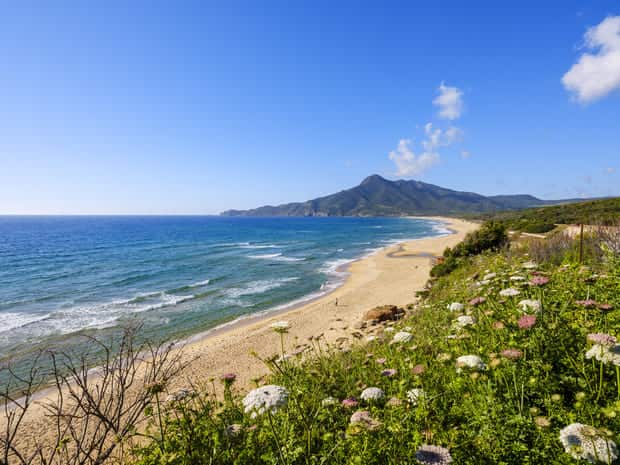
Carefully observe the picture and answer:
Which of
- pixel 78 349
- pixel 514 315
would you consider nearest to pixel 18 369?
pixel 78 349

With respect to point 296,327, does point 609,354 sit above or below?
above

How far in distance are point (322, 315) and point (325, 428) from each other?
1663 centimetres

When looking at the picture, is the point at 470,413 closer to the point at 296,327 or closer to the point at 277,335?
the point at 277,335

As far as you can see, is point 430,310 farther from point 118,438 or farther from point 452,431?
point 118,438

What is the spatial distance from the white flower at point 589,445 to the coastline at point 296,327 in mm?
5159

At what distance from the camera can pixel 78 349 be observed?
16.2 metres

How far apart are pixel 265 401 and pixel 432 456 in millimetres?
1470

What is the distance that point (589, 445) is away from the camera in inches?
83.2

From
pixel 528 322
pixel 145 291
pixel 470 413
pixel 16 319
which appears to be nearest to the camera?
pixel 470 413

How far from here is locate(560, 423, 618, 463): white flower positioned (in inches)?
81.3

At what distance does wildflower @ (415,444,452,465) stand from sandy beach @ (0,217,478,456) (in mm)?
3749

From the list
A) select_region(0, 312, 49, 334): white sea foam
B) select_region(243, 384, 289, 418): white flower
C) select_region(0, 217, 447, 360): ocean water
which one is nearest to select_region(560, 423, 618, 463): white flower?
select_region(243, 384, 289, 418): white flower

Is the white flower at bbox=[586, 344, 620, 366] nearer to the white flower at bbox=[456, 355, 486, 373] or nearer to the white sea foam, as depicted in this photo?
the white flower at bbox=[456, 355, 486, 373]

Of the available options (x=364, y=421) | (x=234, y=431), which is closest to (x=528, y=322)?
(x=364, y=421)
